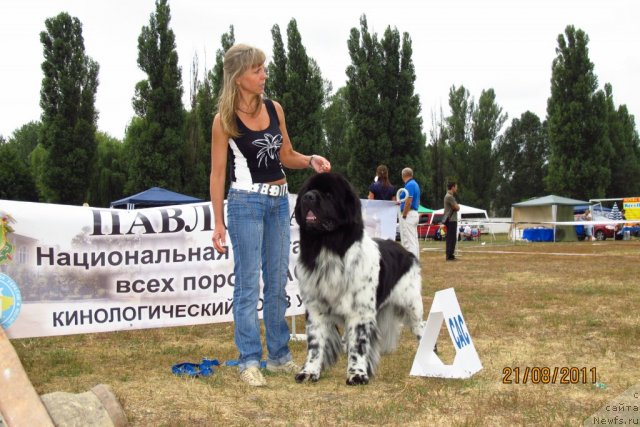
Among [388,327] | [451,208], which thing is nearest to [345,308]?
[388,327]

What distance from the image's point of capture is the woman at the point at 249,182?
3.88 meters

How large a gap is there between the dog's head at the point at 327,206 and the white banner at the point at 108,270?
177 cm

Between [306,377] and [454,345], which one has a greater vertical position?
[454,345]

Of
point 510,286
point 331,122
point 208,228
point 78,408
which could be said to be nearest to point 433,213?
point 331,122

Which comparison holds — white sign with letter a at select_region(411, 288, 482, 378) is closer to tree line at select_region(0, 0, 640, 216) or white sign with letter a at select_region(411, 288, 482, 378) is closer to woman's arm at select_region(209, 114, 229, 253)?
woman's arm at select_region(209, 114, 229, 253)

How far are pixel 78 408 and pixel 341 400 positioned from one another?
1.42 m

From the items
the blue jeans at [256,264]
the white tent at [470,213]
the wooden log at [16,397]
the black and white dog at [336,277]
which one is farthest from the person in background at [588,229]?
the wooden log at [16,397]

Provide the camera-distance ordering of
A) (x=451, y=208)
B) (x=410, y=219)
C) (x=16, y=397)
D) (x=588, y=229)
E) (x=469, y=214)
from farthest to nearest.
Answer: (x=469, y=214)
(x=588, y=229)
(x=451, y=208)
(x=410, y=219)
(x=16, y=397)

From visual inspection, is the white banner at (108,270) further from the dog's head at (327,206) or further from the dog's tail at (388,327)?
the dog's head at (327,206)

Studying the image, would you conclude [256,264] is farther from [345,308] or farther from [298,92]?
[298,92]

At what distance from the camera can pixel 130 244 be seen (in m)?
5.08

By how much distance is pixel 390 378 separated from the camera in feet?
13.0

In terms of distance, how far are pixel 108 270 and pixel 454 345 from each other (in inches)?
111

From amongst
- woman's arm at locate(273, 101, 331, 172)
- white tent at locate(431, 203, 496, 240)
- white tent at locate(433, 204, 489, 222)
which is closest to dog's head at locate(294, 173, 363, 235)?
woman's arm at locate(273, 101, 331, 172)
